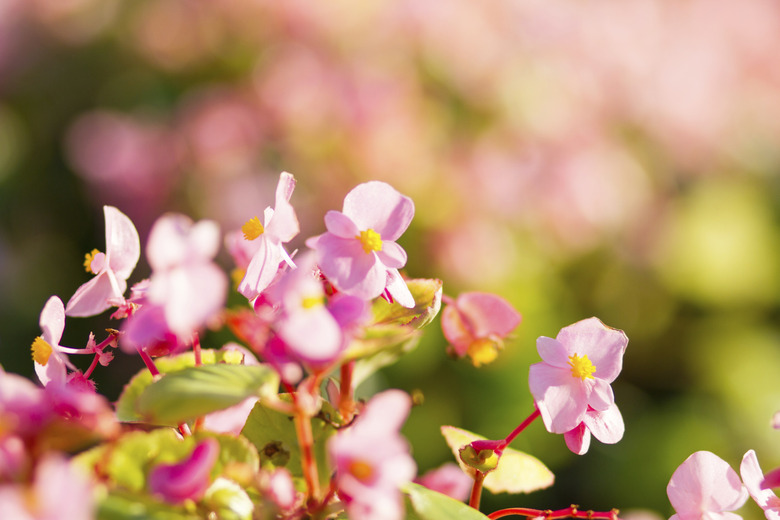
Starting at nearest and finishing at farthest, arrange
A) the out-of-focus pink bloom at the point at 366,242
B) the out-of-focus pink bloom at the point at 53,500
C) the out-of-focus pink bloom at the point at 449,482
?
1. the out-of-focus pink bloom at the point at 53,500
2. the out-of-focus pink bloom at the point at 366,242
3. the out-of-focus pink bloom at the point at 449,482

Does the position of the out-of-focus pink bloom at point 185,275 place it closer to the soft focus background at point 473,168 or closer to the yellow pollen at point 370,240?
the yellow pollen at point 370,240

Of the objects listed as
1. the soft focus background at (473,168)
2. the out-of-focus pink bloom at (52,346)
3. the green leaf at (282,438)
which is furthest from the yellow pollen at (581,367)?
the soft focus background at (473,168)

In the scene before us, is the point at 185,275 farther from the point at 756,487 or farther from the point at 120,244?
the point at 756,487

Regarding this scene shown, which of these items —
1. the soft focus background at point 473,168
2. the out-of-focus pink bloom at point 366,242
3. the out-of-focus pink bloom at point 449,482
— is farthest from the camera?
the soft focus background at point 473,168

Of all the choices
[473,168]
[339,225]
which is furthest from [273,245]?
[473,168]

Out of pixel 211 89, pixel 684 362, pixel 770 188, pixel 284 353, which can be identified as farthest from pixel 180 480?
pixel 770 188

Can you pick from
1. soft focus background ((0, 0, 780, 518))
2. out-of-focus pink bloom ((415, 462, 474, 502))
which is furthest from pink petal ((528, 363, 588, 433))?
soft focus background ((0, 0, 780, 518))

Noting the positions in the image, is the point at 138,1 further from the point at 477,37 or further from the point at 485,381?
the point at 485,381
